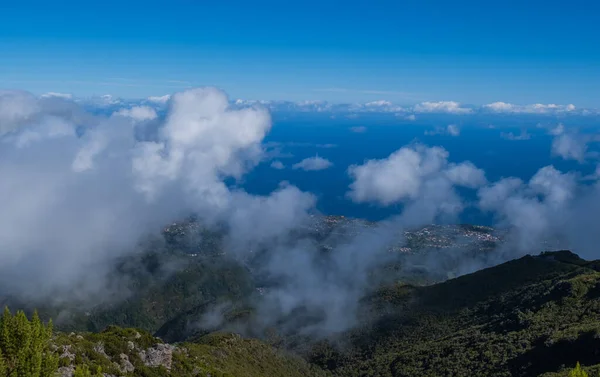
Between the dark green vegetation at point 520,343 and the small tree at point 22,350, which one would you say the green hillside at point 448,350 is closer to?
the dark green vegetation at point 520,343

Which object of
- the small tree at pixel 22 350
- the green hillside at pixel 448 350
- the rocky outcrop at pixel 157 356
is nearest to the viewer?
the small tree at pixel 22 350

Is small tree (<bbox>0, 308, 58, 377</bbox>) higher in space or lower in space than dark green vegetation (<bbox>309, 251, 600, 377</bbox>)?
higher

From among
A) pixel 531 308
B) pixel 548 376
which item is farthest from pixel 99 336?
pixel 531 308

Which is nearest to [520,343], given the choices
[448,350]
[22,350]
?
[448,350]

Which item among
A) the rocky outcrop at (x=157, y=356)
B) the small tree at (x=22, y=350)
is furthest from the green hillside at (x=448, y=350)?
the small tree at (x=22, y=350)

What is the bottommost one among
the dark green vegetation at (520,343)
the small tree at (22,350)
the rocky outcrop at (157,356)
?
the dark green vegetation at (520,343)

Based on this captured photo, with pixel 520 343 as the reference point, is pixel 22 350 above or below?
above

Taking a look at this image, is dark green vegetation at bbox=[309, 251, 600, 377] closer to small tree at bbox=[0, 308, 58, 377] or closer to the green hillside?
the green hillside

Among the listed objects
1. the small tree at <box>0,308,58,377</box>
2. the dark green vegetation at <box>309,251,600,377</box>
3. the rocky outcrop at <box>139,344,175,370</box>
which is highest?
the small tree at <box>0,308,58,377</box>

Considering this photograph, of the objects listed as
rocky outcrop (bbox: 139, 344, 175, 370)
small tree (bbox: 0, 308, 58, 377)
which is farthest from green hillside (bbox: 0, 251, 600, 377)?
small tree (bbox: 0, 308, 58, 377)

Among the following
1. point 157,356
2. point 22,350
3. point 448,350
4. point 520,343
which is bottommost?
point 448,350

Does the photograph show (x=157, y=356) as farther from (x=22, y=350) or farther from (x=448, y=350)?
(x=448, y=350)
